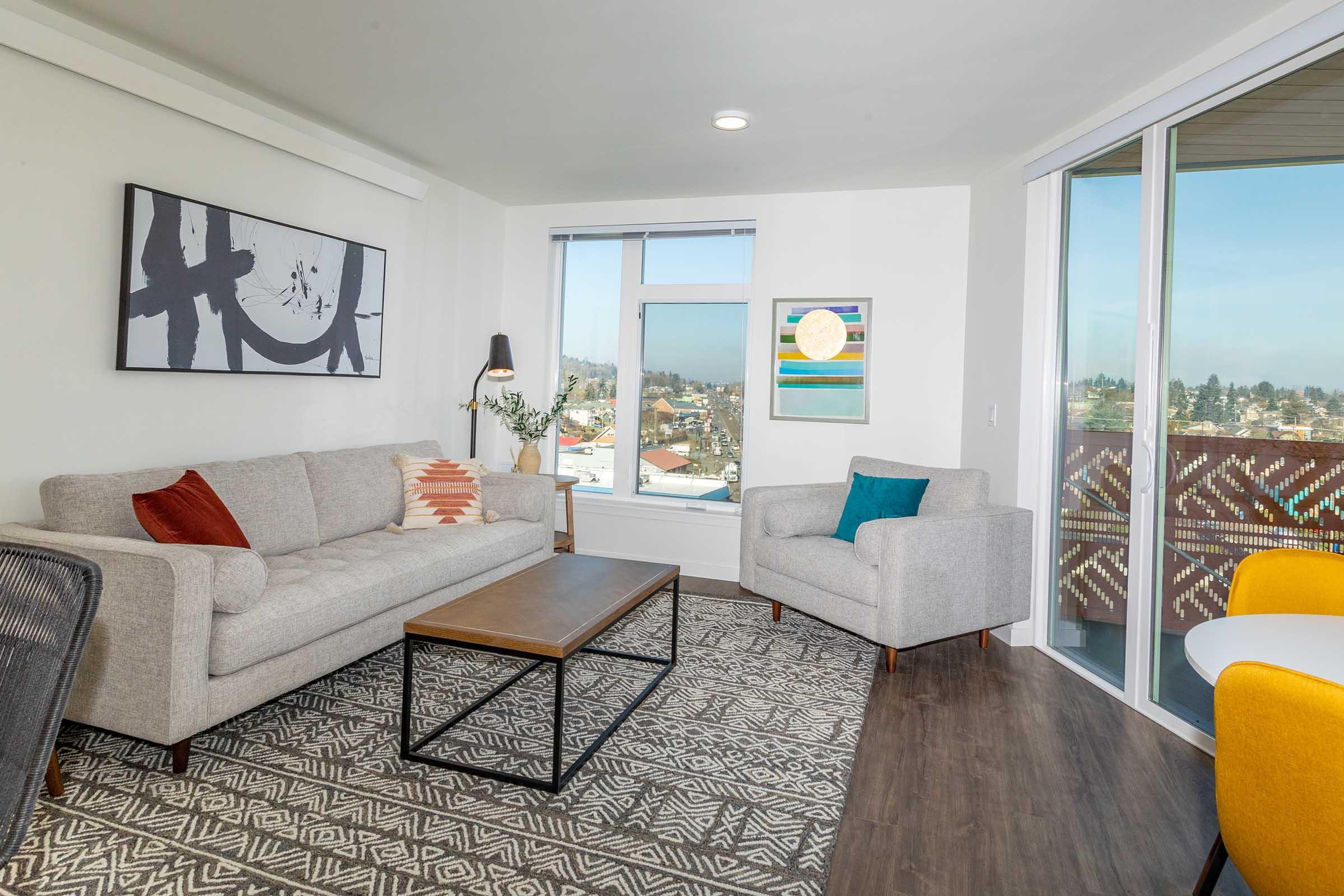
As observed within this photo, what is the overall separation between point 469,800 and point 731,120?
2950 millimetres

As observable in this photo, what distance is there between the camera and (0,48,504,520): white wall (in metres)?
2.60

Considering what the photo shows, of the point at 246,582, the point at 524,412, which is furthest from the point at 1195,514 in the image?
the point at 524,412

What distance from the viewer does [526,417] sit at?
16.3 feet

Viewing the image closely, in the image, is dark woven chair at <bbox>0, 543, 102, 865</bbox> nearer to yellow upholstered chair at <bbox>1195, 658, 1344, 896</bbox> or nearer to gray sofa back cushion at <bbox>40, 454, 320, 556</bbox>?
gray sofa back cushion at <bbox>40, 454, 320, 556</bbox>

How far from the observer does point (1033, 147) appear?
378 cm

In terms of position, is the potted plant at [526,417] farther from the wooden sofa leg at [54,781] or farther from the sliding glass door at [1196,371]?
the sliding glass door at [1196,371]

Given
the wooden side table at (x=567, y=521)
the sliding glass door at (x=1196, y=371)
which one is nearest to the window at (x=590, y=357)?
the wooden side table at (x=567, y=521)

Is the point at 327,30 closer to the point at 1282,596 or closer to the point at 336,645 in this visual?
the point at 336,645

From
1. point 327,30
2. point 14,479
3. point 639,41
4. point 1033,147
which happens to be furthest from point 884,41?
point 14,479

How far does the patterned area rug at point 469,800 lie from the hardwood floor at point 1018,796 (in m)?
0.13

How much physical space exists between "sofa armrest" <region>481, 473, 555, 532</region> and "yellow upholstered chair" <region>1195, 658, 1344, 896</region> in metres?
3.28

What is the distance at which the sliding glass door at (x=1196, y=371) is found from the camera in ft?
7.75

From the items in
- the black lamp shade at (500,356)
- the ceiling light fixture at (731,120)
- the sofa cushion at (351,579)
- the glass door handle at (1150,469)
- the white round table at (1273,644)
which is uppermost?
the ceiling light fixture at (731,120)

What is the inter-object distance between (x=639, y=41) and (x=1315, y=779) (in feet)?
9.08
